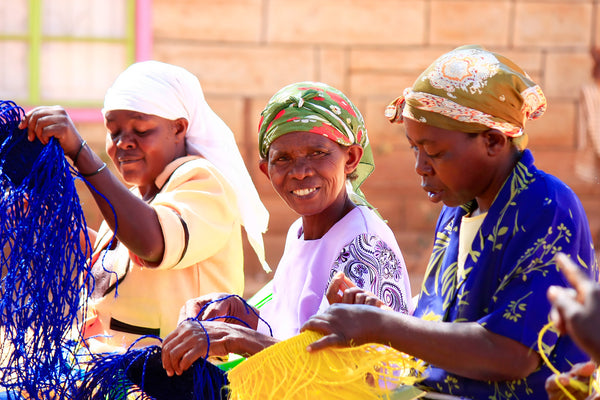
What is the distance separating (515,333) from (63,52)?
7.51 metres

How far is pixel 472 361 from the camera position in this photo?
2.15m

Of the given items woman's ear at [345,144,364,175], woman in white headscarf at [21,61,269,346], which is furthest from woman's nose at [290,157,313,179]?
woman in white headscarf at [21,61,269,346]

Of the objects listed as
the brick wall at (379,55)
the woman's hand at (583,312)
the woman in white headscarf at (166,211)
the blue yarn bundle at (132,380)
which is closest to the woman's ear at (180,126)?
the woman in white headscarf at (166,211)

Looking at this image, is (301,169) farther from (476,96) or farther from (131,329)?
(131,329)

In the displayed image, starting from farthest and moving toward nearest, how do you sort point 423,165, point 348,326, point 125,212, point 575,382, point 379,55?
point 379,55 < point 125,212 < point 423,165 < point 348,326 < point 575,382

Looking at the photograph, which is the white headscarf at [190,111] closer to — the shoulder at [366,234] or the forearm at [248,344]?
the shoulder at [366,234]

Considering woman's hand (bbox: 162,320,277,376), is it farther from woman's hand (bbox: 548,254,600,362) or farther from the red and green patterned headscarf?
woman's hand (bbox: 548,254,600,362)

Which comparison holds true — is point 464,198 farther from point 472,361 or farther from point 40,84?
point 40,84

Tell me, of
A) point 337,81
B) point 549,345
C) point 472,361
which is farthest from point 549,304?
point 337,81

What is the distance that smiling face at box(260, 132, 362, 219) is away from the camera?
2.86 metres

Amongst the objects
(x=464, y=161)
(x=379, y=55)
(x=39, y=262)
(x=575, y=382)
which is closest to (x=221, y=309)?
(x=39, y=262)

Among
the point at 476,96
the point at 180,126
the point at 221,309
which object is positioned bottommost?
the point at 221,309

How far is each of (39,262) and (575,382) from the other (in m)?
1.53

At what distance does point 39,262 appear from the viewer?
2521 mm
